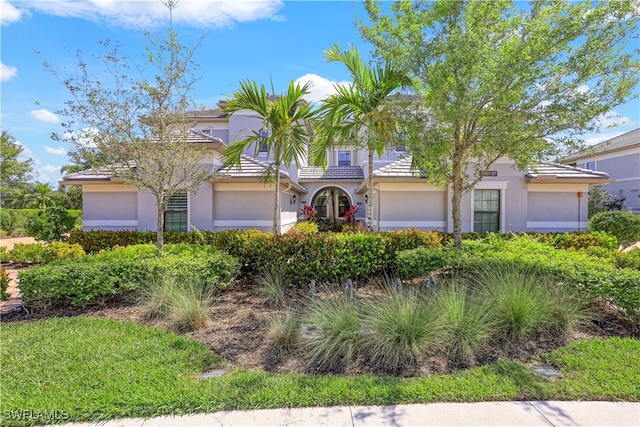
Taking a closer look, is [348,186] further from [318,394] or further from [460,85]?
[318,394]

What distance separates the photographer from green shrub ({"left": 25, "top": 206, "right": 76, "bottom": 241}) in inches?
489

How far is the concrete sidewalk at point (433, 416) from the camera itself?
3.13m

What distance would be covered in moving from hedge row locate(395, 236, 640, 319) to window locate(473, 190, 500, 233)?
3916mm

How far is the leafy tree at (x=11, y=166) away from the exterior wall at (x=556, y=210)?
3393cm

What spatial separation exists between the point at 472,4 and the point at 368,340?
694cm

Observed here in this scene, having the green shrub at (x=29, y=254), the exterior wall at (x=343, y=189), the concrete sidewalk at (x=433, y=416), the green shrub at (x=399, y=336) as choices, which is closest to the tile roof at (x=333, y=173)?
the exterior wall at (x=343, y=189)

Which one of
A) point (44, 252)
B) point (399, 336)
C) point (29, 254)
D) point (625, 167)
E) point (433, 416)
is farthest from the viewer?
point (625, 167)

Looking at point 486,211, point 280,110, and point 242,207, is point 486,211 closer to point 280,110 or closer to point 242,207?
point 280,110

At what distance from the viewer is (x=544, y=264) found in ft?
21.4

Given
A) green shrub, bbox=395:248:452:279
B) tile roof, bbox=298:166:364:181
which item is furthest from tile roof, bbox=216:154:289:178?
tile roof, bbox=298:166:364:181

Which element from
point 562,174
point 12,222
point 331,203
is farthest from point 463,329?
point 12,222

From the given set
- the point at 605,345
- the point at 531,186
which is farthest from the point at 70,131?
the point at 531,186

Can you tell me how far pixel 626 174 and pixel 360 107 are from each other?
30.0 m

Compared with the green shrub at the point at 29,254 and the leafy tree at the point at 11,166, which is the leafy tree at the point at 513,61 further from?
the leafy tree at the point at 11,166
